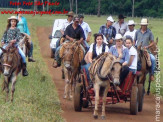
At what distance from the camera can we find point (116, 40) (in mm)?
13719

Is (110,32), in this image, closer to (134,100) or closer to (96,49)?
(96,49)

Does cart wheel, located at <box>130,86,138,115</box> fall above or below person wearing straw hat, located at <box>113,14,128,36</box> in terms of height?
below

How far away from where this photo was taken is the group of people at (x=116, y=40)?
13.9 metres

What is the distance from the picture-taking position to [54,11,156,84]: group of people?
1387 cm

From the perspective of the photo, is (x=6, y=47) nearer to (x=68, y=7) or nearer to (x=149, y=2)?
(x=149, y=2)

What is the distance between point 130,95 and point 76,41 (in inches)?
135

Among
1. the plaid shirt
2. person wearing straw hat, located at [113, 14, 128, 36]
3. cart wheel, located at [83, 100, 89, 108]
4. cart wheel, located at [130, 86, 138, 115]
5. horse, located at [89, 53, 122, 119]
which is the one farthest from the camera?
person wearing straw hat, located at [113, 14, 128, 36]

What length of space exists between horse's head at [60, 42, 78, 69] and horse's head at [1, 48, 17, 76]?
2093 mm

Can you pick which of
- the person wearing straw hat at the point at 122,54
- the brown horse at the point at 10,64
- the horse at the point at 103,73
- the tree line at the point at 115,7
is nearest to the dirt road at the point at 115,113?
the horse at the point at 103,73

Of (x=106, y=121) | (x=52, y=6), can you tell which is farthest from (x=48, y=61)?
(x=52, y=6)

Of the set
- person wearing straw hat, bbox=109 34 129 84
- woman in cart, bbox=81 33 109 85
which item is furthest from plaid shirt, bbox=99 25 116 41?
person wearing straw hat, bbox=109 34 129 84

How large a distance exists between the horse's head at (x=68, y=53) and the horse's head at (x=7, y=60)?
82.4 inches

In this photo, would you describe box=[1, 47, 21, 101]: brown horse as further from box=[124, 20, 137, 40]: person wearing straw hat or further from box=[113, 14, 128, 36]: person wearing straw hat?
box=[113, 14, 128, 36]: person wearing straw hat

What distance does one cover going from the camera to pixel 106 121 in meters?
12.7
